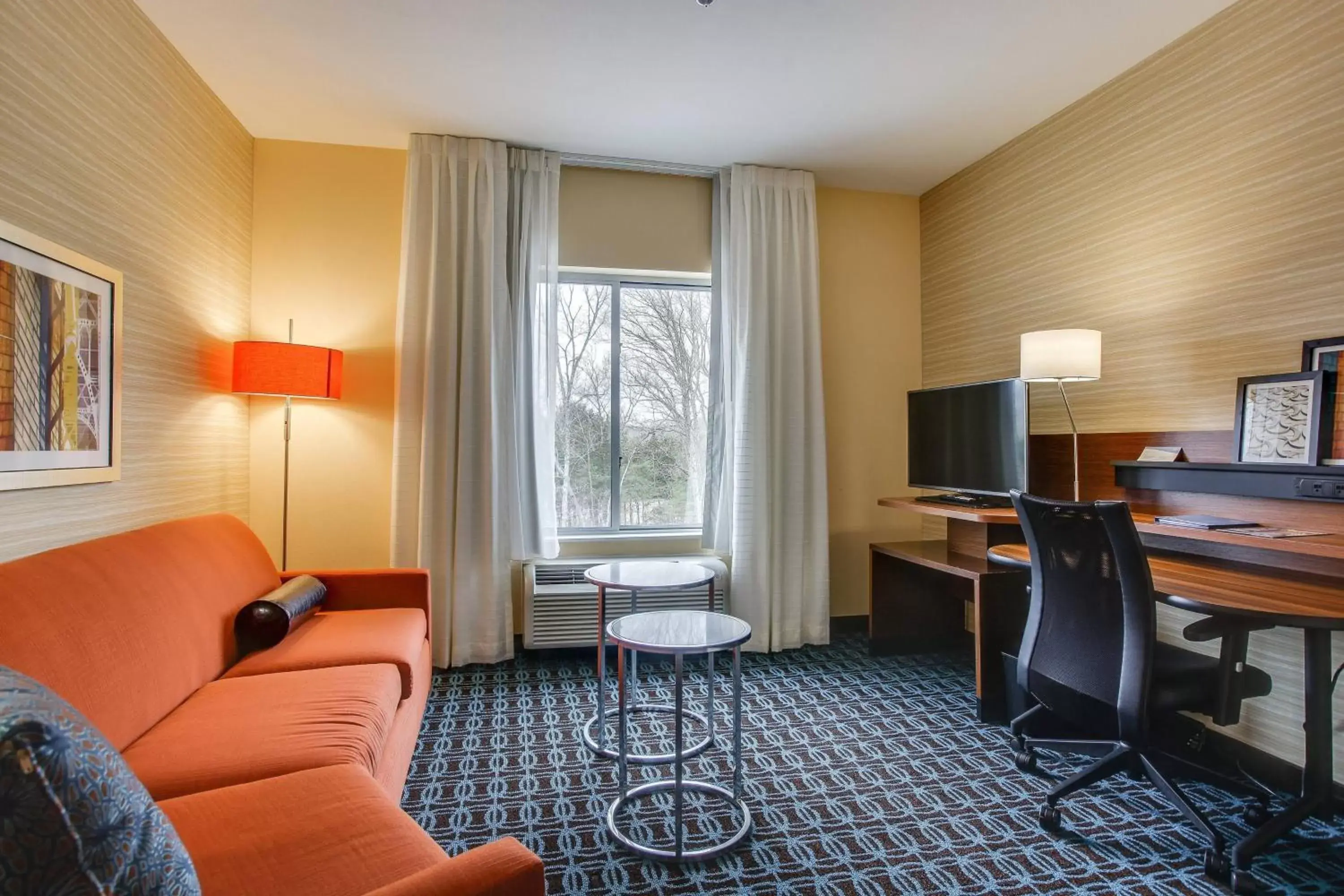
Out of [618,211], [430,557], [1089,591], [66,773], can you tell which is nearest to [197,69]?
[618,211]

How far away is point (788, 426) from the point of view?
3.86 m

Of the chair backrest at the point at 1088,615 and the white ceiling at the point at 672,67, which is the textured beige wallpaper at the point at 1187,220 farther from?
the chair backrest at the point at 1088,615

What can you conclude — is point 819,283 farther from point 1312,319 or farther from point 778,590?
point 1312,319

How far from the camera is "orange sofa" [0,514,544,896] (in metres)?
1.14

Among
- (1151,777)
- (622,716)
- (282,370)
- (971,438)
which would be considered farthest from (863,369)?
(282,370)

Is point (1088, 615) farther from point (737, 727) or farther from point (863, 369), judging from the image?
point (863, 369)

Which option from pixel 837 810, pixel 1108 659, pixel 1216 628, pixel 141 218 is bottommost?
pixel 837 810

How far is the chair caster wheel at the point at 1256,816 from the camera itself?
79.9 inches

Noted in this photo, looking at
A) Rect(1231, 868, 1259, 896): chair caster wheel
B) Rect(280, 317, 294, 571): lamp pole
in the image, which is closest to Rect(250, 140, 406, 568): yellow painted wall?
Rect(280, 317, 294, 571): lamp pole

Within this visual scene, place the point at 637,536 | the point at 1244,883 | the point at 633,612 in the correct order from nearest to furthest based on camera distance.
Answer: the point at 1244,883
the point at 633,612
the point at 637,536

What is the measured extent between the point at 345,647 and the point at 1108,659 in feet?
7.92

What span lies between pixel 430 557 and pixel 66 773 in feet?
9.15

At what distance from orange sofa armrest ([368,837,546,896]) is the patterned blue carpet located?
0.88 meters

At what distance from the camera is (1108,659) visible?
1.93 m
